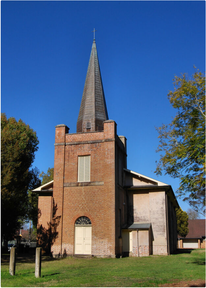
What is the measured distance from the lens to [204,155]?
1380 cm

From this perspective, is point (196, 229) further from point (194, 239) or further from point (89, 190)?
point (89, 190)

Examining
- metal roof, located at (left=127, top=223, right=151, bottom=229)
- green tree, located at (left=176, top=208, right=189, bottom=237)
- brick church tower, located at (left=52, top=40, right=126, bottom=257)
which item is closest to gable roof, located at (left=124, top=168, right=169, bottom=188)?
brick church tower, located at (left=52, top=40, right=126, bottom=257)

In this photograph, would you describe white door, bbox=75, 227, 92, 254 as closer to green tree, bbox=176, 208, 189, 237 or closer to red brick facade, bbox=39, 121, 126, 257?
red brick facade, bbox=39, 121, 126, 257

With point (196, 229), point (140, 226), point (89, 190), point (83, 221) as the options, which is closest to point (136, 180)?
point (140, 226)

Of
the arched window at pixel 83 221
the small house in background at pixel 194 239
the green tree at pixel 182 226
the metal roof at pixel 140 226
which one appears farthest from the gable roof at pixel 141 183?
the small house in background at pixel 194 239

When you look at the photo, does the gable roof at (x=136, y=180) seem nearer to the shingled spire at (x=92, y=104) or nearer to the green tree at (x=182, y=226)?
the shingled spire at (x=92, y=104)

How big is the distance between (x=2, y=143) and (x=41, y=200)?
7768 millimetres

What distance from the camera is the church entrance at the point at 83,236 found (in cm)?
2355

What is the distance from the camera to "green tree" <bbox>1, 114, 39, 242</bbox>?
21.3 meters

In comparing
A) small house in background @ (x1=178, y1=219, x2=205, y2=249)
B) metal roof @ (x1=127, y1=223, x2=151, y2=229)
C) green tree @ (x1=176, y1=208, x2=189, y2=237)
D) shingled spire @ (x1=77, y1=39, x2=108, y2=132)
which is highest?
shingled spire @ (x1=77, y1=39, x2=108, y2=132)

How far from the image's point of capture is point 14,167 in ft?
76.8

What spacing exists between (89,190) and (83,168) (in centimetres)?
198

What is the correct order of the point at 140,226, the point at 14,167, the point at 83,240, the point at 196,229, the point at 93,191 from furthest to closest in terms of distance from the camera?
the point at 196,229 < the point at 140,226 < the point at 93,191 < the point at 83,240 < the point at 14,167

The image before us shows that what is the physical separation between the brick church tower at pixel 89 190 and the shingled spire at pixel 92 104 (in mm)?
299
